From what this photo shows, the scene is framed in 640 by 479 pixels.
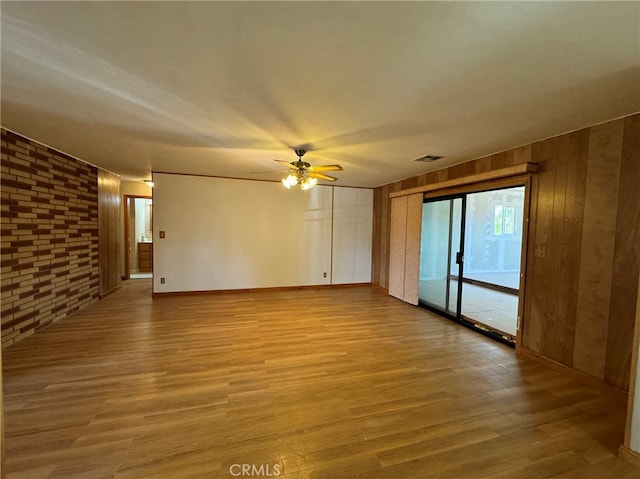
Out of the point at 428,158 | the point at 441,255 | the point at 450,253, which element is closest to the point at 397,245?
the point at 441,255

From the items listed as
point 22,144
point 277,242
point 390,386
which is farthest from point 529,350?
point 22,144

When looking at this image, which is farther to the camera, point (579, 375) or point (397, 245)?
point (397, 245)

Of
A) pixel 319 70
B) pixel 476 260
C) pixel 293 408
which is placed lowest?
pixel 293 408

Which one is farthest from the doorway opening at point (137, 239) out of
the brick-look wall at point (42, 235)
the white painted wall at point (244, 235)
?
the brick-look wall at point (42, 235)

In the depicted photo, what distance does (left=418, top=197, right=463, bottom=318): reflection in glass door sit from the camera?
454cm

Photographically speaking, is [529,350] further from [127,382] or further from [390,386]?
[127,382]

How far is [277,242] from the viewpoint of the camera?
245 inches

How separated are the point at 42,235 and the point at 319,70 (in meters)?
4.27

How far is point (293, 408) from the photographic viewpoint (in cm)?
221

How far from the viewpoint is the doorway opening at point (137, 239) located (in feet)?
23.5

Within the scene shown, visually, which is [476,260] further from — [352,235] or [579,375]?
[579,375]

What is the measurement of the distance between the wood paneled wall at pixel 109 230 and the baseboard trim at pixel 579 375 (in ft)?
22.6

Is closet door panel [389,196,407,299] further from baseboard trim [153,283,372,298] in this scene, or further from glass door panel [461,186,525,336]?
glass door panel [461,186,525,336]

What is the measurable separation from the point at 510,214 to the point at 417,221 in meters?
3.91
